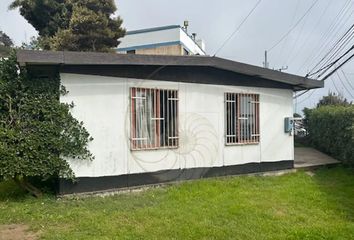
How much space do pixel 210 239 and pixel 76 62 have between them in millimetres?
4202

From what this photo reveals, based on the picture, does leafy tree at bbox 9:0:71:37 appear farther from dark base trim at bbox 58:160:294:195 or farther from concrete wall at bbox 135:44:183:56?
dark base trim at bbox 58:160:294:195

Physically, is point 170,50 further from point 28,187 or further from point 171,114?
point 28,187

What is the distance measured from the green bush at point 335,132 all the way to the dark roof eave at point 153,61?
4.75ft

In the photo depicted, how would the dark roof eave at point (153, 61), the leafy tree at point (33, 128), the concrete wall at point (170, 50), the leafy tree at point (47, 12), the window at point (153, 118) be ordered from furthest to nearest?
the concrete wall at point (170, 50), the leafy tree at point (47, 12), the window at point (153, 118), the leafy tree at point (33, 128), the dark roof eave at point (153, 61)

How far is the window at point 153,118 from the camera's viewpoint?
26.8ft

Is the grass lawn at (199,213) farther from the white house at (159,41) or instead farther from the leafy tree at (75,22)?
the white house at (159,41)

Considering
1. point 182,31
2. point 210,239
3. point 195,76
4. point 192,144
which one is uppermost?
point 182,31

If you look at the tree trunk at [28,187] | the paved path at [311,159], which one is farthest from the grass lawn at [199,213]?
the paved path at [311,159]

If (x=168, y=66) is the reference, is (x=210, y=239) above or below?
below

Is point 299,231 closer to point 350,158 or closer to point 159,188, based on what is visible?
point 159,188

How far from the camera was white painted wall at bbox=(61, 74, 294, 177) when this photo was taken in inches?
298

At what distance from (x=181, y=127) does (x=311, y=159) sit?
5.79 m

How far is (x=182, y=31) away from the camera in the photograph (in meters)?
24.6

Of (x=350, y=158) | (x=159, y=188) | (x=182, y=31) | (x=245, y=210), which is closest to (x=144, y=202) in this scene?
(x=159, y=188)
